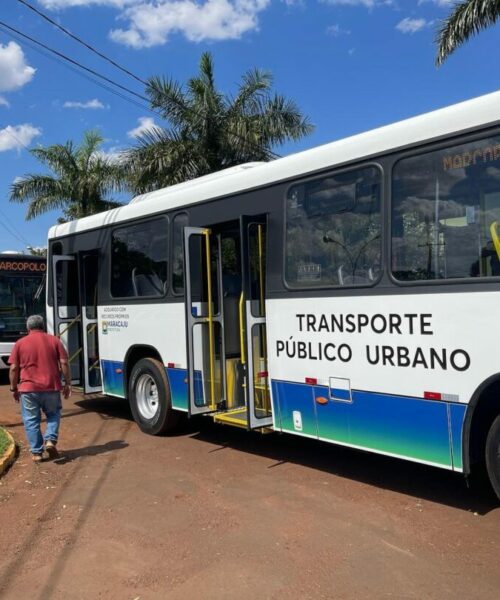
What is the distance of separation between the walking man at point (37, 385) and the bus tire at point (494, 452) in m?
4.72

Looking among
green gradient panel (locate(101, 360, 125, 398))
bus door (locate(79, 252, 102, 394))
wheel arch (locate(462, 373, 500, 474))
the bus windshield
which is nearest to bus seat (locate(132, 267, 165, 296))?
green gradient panel (locate(101, 360, 125, 398))

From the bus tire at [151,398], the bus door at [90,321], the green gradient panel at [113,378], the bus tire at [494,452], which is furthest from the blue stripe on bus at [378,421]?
the bus door at [90,321]

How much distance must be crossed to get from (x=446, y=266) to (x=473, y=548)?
201 cm

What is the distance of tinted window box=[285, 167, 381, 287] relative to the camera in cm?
513

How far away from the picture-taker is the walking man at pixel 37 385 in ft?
22.6

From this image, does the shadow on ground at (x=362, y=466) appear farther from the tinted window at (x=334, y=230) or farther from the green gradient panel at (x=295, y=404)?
the tinted window at (x=334, y=230)

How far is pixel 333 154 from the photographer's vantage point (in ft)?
17.8

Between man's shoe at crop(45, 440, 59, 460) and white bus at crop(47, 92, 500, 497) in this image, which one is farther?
man's shoe at crop(45, 440, 59, 460)

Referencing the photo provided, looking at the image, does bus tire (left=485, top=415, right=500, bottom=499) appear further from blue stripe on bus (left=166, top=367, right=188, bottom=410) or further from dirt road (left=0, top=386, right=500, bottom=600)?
blue stripe on bus (left=166, top=367, right=188, bottom=410)

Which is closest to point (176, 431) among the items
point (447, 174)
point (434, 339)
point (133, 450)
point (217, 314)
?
point (133, 450)

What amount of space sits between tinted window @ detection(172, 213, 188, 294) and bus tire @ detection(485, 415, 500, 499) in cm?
404

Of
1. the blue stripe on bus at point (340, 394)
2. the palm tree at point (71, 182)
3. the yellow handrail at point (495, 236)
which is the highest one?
the palm tree at point (71, 182)

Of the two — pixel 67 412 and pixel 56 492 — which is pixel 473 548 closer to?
pixel 56 492

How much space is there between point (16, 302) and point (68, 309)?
16.8ft
